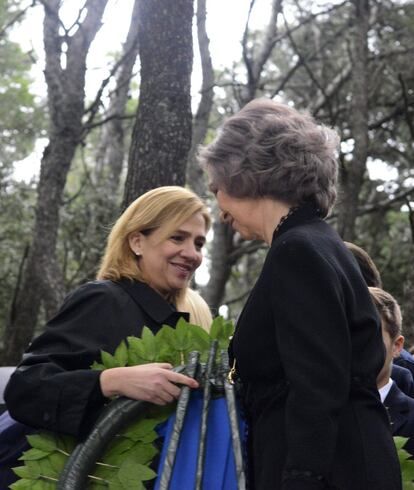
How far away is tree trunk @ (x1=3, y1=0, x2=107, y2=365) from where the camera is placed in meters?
10.3

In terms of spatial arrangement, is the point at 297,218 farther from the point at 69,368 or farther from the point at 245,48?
the point at 245,48

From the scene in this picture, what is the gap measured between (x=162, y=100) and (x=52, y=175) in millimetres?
4158

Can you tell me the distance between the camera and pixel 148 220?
4188 millimetres

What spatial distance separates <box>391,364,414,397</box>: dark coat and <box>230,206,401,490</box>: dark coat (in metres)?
1.87

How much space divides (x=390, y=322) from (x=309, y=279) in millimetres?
1754

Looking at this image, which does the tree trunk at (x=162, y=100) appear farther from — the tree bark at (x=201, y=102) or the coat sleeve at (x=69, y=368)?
the tree bark at (x=201, y=102)

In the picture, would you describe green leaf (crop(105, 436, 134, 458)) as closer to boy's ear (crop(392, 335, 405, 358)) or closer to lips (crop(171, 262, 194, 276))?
lips (crop(171, 262, 194, 276))

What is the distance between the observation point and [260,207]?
10.1 ft

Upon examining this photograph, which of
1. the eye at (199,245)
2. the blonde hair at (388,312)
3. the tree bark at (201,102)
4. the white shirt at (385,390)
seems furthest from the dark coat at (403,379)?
the tree bark at (201,102)

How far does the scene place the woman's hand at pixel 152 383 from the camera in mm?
3180

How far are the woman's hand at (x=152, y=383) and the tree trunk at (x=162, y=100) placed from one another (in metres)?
3.33

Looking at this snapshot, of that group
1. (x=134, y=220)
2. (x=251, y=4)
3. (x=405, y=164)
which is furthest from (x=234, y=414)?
(x=405, y=164)

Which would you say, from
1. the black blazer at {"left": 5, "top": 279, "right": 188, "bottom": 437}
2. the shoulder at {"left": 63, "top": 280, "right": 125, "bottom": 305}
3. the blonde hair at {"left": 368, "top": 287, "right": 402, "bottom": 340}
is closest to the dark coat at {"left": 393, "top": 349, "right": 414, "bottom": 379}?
the blonde hair at {"left": 368, "top": 287, "right": 402, "bottom": 340}

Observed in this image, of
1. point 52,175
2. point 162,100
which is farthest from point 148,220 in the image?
point 52,175
